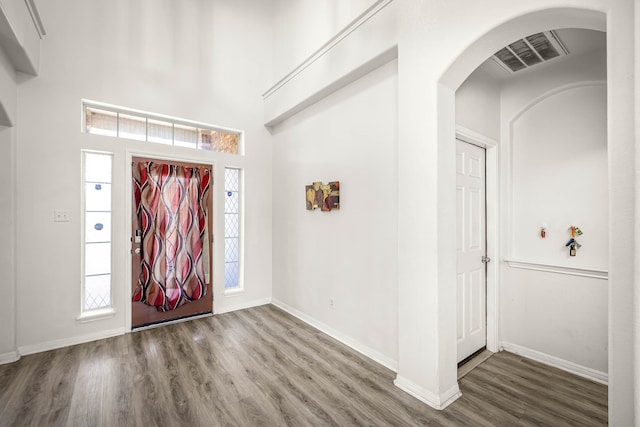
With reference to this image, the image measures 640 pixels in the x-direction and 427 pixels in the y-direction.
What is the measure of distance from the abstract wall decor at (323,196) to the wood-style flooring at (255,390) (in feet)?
5.02

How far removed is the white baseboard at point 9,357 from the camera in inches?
104

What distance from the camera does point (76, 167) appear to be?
3062 mm

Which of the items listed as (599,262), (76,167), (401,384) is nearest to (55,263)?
(76,167)

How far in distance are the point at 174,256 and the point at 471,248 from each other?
11.5ft

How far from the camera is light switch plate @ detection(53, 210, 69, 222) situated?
296 cm

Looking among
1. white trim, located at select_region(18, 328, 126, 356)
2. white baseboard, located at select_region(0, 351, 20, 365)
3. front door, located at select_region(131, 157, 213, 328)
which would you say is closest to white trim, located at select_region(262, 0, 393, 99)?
front door, located at select_region(131, 157, 213, 328)

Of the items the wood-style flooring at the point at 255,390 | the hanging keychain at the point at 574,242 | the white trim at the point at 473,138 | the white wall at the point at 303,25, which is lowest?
the wood-style flooring at the point at 255,390

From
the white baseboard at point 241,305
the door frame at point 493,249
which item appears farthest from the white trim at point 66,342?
the door frame at point 493,249

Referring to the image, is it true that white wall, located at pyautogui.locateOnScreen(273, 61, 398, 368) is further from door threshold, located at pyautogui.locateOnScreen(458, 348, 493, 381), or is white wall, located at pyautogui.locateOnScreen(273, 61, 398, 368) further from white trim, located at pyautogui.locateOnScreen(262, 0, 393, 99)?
door threshold, located at pyautogui.locateOnScreen(458, 348, 493, 381)

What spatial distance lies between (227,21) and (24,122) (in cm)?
276

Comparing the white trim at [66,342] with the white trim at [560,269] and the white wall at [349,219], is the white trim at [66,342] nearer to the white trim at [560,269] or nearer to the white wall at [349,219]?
the white wall at [349,219]

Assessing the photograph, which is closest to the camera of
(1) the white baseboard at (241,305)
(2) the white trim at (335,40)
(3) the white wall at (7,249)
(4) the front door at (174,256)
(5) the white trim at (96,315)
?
(2) the white trim at (335,40)

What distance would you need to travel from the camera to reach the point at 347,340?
3.05 metres

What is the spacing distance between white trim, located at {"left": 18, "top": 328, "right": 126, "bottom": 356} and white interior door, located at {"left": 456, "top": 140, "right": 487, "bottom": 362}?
3.76 meters
